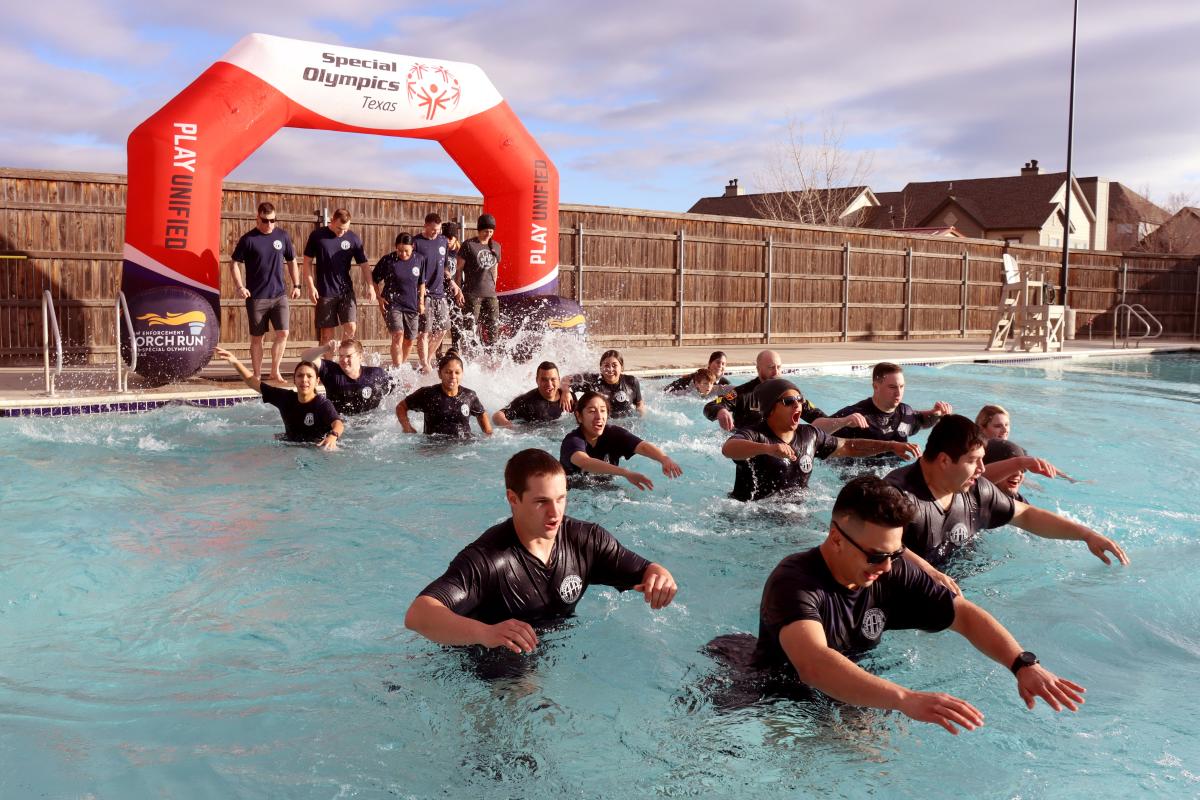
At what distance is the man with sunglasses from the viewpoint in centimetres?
1156

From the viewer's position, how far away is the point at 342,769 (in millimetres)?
3670

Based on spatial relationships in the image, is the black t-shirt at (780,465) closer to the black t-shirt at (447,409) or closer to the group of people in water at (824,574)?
the group of people in water at (824,574)

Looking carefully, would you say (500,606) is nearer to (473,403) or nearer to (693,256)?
(473,403)

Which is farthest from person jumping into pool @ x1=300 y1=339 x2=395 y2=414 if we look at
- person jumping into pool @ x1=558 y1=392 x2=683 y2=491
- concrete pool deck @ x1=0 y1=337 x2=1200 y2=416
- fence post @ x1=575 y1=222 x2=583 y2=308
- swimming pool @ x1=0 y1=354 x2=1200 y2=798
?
fence post @ x1=575 y1=222 x2=583 y2=308

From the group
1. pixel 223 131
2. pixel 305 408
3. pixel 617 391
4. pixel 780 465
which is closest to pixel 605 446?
pixel 780 465

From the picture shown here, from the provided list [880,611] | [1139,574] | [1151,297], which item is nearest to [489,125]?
[1139,574]

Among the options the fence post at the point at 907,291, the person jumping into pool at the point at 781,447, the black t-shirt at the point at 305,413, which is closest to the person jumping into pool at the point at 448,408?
the black t-shirt at the point at 305,413

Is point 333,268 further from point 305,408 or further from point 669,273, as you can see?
point 669,273

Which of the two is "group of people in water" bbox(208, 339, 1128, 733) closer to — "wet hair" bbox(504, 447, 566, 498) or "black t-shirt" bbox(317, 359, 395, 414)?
"wet hair" bbox(504, 447, 566, 498)

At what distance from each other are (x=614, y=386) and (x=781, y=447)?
387cm

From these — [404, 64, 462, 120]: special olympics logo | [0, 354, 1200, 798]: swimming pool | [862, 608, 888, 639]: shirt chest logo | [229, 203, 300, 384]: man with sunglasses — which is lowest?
[0, 354, 1200, 798]: swimming pool

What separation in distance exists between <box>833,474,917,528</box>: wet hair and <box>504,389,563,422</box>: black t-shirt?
5.76 metres

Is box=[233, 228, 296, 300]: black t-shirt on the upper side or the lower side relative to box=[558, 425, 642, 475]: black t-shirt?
upper

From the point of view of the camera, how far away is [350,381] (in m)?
9.51
